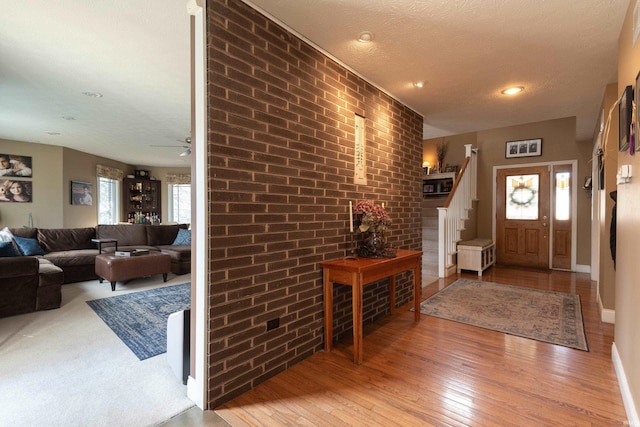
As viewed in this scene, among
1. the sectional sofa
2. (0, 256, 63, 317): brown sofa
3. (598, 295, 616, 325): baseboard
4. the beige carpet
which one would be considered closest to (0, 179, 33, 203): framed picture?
the sectional sofa

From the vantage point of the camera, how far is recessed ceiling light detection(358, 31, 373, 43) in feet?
7.64

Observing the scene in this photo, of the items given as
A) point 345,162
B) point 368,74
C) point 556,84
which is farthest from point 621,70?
point 345,162

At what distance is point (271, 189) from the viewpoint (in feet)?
7.15

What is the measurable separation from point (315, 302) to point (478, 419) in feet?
4.29

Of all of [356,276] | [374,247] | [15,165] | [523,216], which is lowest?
[356,276]

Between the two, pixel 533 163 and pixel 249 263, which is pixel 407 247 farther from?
pixel 533 163

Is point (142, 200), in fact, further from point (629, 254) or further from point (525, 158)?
point (629, 254)

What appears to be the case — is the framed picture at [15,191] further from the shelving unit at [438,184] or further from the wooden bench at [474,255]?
the wooden bench at [474,255]

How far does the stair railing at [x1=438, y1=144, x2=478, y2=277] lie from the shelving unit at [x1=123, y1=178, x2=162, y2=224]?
7.76 meters

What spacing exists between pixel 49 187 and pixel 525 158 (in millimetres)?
9535

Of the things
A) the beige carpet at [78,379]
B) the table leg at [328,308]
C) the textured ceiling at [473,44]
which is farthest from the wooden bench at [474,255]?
the beige carpet at [78,379]

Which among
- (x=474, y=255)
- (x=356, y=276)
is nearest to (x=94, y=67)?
(x=356, y=276)

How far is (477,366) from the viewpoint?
2.31m

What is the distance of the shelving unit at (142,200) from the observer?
27.8 feet
